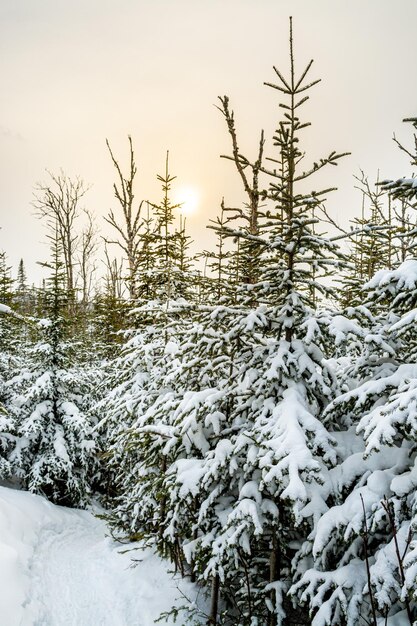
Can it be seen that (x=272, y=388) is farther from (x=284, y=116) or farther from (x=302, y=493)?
(x=284, y=116)

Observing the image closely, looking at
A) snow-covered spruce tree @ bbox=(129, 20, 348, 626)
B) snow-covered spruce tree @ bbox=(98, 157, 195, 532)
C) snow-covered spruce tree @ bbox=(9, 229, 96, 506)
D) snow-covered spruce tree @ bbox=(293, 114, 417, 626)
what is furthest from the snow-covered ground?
snow-covered spruce tree @ bbox=(293, 114, 417, 626)

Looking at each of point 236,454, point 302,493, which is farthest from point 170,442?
point 302,493

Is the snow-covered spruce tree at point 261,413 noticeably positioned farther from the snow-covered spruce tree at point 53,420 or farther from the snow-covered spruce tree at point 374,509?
the snow-covered spruce tree at point 53,420

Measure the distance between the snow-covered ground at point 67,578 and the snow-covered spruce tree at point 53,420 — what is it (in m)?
1.91

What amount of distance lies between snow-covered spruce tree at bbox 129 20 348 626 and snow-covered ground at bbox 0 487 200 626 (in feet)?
8.05

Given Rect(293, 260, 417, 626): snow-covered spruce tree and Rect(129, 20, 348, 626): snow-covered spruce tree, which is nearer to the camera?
Rect(293, 260, 417, 626): snow-covered spruce tree

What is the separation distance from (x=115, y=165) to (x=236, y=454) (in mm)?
11296

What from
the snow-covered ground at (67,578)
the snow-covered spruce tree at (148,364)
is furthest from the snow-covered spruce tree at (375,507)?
the snow-covered ground at (67,578)

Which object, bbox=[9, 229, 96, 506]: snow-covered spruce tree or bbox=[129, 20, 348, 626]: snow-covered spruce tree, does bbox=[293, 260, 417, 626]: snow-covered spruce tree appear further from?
bbox=[9, 229, 96, 506]: snow-covered spruce tree

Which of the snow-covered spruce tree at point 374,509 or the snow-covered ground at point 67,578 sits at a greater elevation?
the snow-covered spruce tree at point 374,509

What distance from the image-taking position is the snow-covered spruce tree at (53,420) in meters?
14.3

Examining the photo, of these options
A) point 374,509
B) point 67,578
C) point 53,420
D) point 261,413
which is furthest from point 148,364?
point 53,420

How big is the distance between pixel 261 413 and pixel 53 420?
39.5ft

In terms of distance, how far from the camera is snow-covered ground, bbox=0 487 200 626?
768cm
